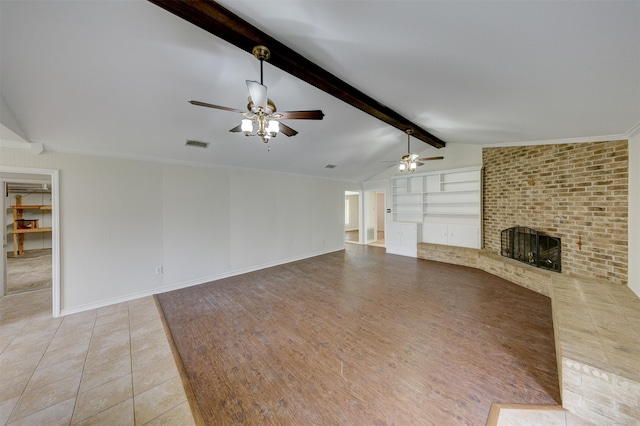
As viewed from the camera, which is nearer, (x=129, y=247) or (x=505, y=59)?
(x=505, y=59)

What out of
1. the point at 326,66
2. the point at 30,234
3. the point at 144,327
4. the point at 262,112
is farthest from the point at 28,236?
A: the point at 326,66

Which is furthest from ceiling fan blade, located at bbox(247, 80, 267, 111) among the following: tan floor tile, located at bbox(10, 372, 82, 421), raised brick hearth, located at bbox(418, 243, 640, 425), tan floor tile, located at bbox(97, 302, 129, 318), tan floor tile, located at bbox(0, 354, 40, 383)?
tan floor tile, located at bbox(97, 302, 129, 318)

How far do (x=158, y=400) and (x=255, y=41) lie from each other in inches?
121

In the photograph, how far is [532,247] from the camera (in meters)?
4.23

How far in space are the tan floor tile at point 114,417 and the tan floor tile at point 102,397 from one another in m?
0.04

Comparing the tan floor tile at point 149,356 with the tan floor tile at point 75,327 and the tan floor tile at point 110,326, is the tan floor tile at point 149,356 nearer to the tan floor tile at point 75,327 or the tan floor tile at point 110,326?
the tan floor tile at point 110,326

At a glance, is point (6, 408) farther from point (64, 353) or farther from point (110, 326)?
point (110, 326)

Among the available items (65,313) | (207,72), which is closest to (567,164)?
(207,72)

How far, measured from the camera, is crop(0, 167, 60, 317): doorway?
3043mm

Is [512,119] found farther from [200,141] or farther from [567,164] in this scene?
[200,141]

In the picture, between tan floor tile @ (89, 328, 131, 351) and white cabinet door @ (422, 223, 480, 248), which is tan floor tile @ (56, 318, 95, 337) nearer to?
tan floor tile @ (89, 328, 131, 351)

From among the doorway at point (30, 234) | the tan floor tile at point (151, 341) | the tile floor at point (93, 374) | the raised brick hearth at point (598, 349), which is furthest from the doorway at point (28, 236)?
the raised brick hearth at point (598, 349)

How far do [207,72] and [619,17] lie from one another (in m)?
3.13

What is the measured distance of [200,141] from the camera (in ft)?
11.9
